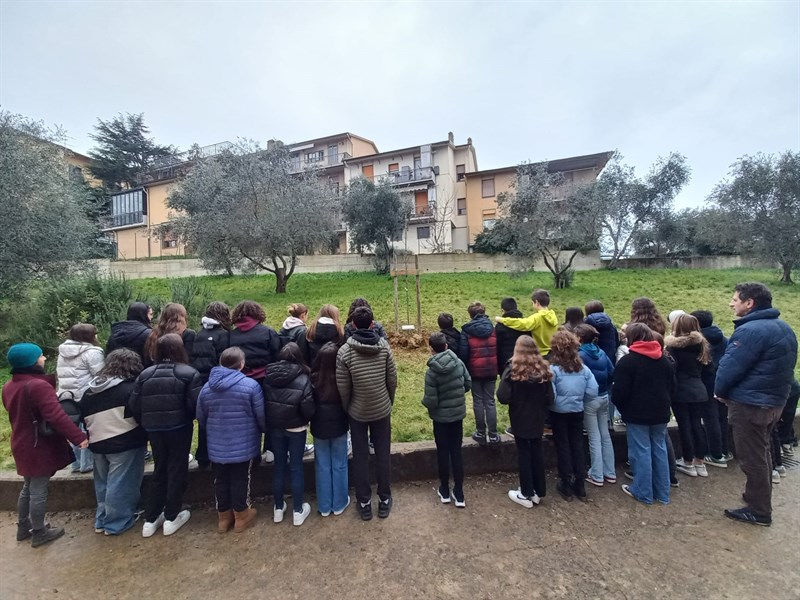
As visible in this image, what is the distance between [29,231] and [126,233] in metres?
32.8

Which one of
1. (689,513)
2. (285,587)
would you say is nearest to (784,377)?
(689,513)

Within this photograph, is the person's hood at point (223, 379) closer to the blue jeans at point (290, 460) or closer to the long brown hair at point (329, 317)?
the blue jeans at point (290, 460)

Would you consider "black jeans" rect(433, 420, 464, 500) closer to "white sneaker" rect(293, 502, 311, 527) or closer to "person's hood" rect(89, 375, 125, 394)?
"white sneaker" rect(293, 502, 311, 527)

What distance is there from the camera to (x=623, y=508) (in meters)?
3.36

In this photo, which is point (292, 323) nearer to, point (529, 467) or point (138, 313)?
point (138, 313)

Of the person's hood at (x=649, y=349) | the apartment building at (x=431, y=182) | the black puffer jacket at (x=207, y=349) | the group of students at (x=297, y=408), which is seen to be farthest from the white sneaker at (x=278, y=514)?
the apartment building at (x=431, y=182)

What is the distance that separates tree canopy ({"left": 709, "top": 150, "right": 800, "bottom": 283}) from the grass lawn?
4.74 ft

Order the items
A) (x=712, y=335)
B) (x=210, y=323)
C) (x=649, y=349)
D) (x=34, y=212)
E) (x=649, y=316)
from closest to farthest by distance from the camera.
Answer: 1. (x=649, y=349)
2. (x=210, y=323)
3. (x=649, y=316)
4. (x=712, y=335)
5. (x=34, y=212)

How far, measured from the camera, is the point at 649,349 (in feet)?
11.2

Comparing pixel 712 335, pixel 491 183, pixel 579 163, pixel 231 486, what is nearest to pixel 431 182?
pixel 491 183

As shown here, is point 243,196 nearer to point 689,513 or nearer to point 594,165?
point 689,513

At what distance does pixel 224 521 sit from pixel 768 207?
2421 centimetres

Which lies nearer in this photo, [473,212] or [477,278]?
[477,278]

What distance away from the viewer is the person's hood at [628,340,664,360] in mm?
3406
